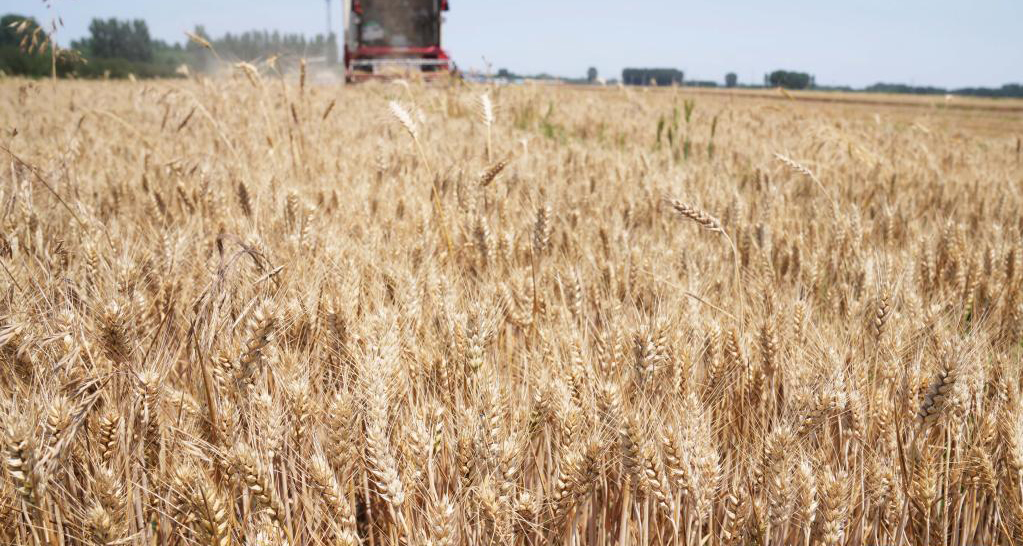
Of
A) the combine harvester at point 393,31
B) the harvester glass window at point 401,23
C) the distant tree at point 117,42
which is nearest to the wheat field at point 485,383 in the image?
the combine harvester at point 393,31

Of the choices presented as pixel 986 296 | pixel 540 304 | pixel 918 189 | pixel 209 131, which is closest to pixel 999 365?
pixel 986 296

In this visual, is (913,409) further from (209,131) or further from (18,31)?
(209,131)

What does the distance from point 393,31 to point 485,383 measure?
16456mm

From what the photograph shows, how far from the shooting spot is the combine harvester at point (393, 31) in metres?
14.1

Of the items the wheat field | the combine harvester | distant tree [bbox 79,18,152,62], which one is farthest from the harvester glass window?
distant tree [bbox 79,18,152,62]

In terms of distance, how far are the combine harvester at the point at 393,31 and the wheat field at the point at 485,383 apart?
12865mm

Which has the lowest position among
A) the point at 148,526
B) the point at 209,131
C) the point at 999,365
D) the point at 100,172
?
the point at 148,526

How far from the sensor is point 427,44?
1576cm

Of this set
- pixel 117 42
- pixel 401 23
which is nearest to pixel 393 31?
pixel 401 23

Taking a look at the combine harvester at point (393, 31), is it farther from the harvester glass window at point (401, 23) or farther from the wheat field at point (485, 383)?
the wheat field at point (485, 383)

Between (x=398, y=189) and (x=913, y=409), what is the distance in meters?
2.15

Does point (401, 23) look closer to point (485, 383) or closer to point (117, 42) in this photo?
point (485, 383)

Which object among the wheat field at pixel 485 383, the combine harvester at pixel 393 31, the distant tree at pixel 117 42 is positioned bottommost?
the wheat field at pixel 485 383

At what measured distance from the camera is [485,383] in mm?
1021
